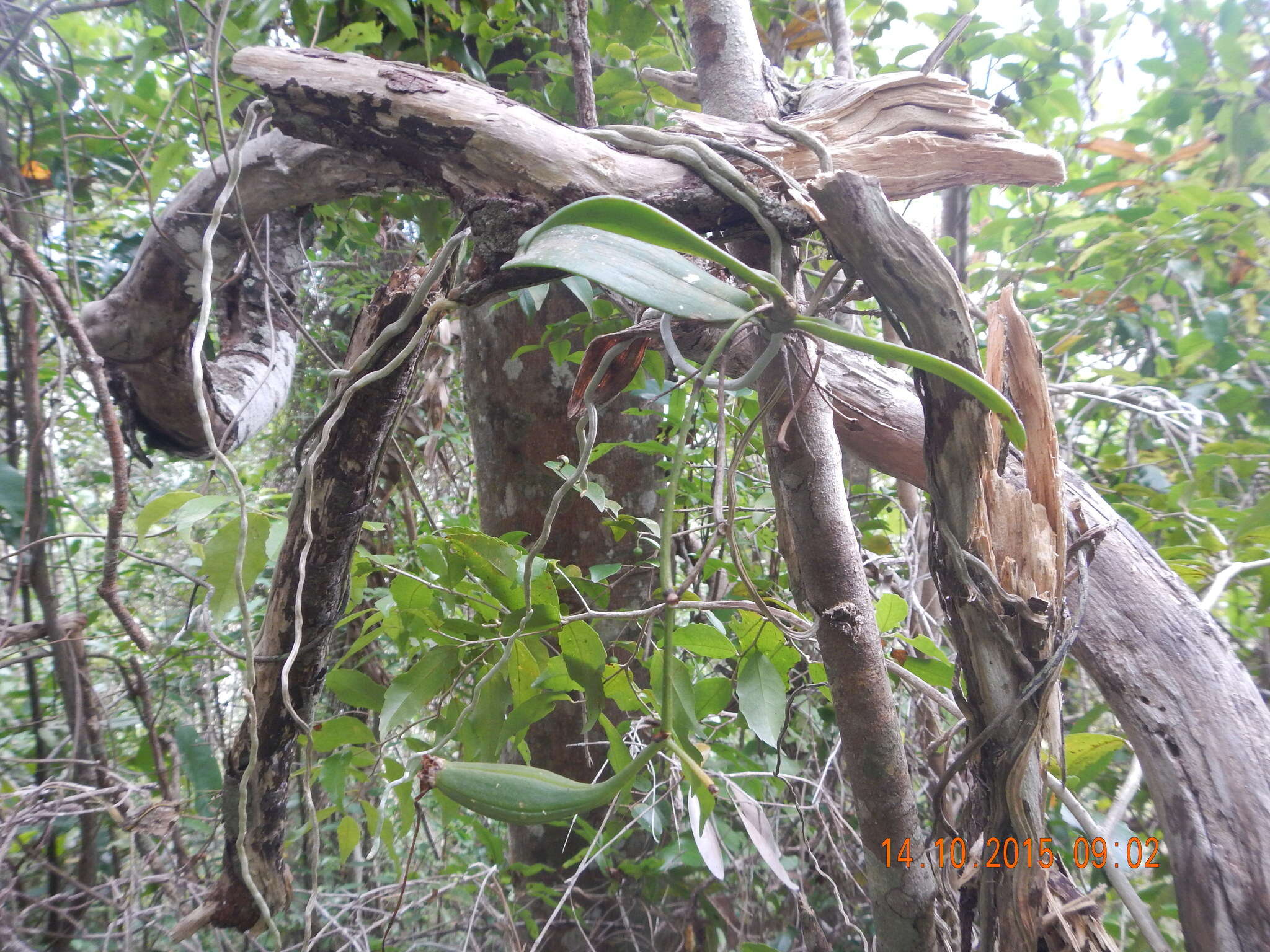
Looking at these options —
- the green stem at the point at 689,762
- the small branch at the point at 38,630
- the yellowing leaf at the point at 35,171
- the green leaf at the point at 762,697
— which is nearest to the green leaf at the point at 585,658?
the green leaf at the point at 762,697

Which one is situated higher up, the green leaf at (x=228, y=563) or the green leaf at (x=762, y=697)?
the green leaf at (x=228, y=563)

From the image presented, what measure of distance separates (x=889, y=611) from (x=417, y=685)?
1.26ft

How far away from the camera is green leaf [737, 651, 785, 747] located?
1.60 feet

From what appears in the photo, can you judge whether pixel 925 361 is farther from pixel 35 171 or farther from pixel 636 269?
pixel 35 171

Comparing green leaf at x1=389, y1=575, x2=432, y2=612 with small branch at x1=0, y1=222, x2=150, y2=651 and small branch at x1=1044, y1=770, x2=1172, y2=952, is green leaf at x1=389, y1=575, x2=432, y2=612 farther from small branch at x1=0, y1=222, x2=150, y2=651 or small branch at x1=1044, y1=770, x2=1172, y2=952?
small branch at x1=1044, y1=770, x2=1172, y2=952

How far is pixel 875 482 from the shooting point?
61.3 inches

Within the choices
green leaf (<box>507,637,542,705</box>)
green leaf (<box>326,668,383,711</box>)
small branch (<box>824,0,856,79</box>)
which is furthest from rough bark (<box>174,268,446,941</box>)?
small branch (<box>824,0,856,79</box>)

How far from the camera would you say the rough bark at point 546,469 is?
3.39ft

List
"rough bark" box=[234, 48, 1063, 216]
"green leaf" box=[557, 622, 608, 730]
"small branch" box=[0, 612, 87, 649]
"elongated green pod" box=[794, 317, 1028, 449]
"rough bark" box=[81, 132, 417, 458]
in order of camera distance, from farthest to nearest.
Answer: "rough bark" box=[81, 132, 417, 458], "small branch" box=[0, 612, 87, 649], "green leaf" box=[557, 622, 608, 730], "rough bark" box=[234, 48, 1063, 216], "elongated green pod" box=[794, 317, 1028, 449]

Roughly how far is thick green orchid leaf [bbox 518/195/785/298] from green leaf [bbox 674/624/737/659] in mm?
288

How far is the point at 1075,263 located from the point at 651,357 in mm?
953

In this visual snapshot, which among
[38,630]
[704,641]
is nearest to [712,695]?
[704,641]

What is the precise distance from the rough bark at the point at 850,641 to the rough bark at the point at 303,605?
0.92 ft
